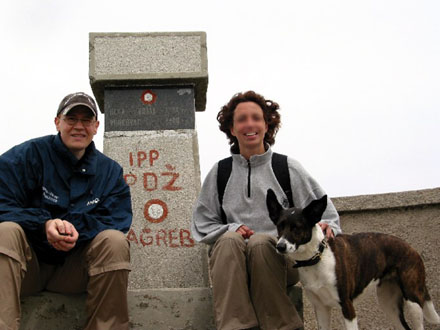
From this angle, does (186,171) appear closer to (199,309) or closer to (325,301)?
(199,309)

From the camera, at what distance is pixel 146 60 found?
17.5ft

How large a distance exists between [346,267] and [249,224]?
71cm

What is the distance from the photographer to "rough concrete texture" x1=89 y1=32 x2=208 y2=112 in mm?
5262

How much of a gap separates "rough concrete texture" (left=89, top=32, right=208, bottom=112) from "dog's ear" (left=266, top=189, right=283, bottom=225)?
2.34 m

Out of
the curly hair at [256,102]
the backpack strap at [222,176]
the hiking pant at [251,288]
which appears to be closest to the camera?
the hiking pant at [251,288]

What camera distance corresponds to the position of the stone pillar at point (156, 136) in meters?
4.85

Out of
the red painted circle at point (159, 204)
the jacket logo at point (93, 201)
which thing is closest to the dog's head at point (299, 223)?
the jacket logo at point (93, 201)

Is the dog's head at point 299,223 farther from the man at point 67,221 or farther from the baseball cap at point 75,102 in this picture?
the baseball cap at point 75,102

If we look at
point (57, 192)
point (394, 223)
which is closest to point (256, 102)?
point (57, 192)

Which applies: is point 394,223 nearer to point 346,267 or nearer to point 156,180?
point 346,267

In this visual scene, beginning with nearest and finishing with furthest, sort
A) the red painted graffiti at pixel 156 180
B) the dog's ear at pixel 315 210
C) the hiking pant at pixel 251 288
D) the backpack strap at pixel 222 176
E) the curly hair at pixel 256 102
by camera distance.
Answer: the hiking pant at pixel 251 288 < the dog's ear at pixel 315 210 < the backpack strap at pixel 222 176 < the curly hair at pixel 256 102 < the red painted graffiti at pixel 156 180

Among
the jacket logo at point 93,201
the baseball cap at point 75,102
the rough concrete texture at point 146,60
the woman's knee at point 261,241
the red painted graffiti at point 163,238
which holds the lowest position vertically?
the red painted graffiti at point 163,238

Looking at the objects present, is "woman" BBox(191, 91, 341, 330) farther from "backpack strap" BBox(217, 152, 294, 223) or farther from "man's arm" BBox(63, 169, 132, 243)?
"man's arm" BBox(63, 169, 132, 243)

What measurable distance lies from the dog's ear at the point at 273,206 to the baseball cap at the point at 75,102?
50.7 inches
